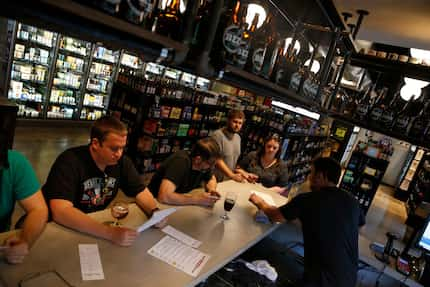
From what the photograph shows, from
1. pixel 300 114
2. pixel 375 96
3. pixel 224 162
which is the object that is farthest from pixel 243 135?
pixel 375 96

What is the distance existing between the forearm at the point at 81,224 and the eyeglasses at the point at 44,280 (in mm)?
330

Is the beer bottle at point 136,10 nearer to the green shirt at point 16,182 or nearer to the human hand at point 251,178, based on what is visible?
the green shirt at point 16,182

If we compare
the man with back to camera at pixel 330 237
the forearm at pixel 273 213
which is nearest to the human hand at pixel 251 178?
the forearm at pixel 273 213

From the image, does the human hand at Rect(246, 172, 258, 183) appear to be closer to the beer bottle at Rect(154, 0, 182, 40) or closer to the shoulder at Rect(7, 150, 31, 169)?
the shoulder at Rect(7, 150, 31, 169)

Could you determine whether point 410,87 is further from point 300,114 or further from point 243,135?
point 300,114

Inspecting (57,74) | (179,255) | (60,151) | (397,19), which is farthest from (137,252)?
(57,74)

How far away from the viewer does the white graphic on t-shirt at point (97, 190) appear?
193 cm

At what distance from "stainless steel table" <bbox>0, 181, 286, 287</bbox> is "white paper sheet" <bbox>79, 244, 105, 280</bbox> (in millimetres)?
21

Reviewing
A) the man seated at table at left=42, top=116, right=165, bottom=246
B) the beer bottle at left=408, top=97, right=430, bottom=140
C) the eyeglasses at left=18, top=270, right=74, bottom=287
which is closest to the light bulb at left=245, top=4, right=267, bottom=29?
the man seated at table at left=42, top=116, right=165, bottom=246

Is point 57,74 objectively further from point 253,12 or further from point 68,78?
point 253,12

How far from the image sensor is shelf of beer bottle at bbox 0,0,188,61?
0.62 metres

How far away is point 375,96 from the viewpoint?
2.56m

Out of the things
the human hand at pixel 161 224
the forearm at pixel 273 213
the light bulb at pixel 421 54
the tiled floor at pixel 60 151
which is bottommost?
the tiled floor at pixel 60 151

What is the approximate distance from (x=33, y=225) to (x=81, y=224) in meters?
0.21
